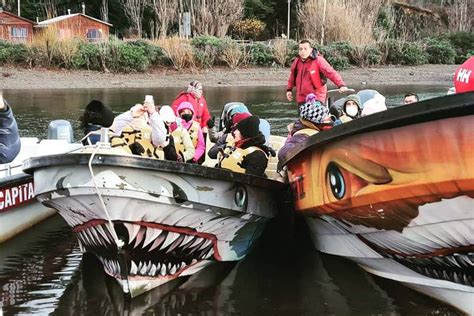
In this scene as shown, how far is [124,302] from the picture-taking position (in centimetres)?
620

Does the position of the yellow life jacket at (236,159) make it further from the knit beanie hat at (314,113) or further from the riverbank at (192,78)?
the riverbank at (192,78)

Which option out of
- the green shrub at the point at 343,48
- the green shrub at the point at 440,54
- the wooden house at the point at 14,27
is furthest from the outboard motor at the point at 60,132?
the wooden house at the point at 14,27

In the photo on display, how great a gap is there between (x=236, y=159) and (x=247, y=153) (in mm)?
118

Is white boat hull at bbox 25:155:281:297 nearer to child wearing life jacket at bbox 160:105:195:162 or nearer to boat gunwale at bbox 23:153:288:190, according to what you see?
boat gunwale at bbox 23:153:288:190

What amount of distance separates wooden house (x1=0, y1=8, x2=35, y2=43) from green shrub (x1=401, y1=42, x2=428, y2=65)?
65.3 ft

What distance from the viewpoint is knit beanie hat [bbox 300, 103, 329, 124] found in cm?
695

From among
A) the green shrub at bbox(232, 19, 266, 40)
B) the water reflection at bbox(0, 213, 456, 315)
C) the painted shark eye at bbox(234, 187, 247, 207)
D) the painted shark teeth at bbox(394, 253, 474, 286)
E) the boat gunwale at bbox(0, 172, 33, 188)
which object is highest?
the green shrub at bbox(232, 19, 266, 40)

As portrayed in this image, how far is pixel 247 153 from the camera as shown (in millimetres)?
6875

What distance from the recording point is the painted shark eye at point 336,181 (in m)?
5.88

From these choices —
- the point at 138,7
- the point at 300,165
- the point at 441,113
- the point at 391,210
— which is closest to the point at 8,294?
the point at 300,165

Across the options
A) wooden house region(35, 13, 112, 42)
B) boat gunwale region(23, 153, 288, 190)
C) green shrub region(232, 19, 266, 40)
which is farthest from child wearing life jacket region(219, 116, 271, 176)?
green shrub region(232, 19, 266, 40)

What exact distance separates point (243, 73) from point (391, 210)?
92.3ft

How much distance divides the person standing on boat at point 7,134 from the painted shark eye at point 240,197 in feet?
6.96

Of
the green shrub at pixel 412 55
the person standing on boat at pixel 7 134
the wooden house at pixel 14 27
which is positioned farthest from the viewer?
the wooden house at pixel 14 27
